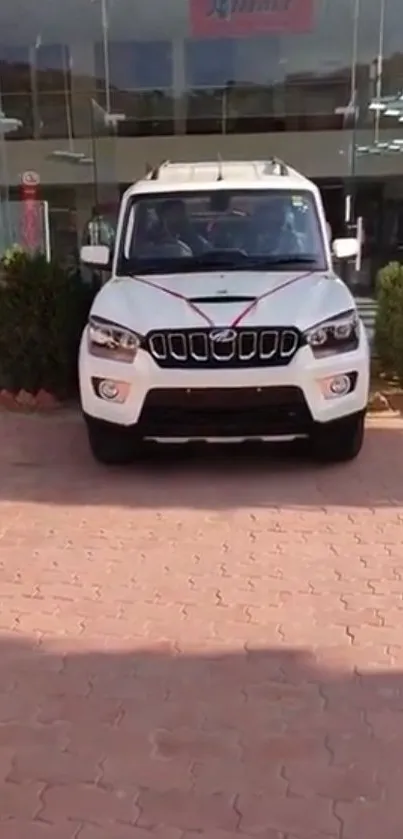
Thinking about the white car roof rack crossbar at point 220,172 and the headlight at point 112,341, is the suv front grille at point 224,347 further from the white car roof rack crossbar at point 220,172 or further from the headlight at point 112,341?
the white car roof rack crossbar at point 220,172

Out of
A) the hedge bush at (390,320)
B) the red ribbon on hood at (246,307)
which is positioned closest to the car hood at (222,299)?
the red ribbon on hood at (246,307)

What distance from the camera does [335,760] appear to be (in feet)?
10.9

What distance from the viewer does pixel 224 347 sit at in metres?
6.15

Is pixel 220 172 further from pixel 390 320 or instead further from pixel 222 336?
pixel 222 336

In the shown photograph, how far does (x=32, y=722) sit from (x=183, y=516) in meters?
2.29

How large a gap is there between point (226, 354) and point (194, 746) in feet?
10.4

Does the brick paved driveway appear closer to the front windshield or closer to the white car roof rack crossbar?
the front windshield

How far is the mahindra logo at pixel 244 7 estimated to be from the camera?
12.9 metres

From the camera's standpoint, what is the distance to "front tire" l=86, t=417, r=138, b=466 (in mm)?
6434

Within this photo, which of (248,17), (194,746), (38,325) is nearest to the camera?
(194,746)

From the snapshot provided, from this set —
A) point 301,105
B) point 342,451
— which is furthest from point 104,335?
point 301,105

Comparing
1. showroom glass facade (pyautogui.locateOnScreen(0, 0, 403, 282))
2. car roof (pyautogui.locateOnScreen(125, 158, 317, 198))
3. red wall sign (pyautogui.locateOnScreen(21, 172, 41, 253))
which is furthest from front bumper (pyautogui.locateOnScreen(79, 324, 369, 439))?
showroom glass facade (pyautogui.locateOnScreen(0, 0, 403, 282))

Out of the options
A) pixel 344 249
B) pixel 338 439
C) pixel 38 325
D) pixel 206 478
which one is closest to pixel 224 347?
pixel 206 478

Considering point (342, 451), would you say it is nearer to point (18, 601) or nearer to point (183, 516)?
point (183, 516)
